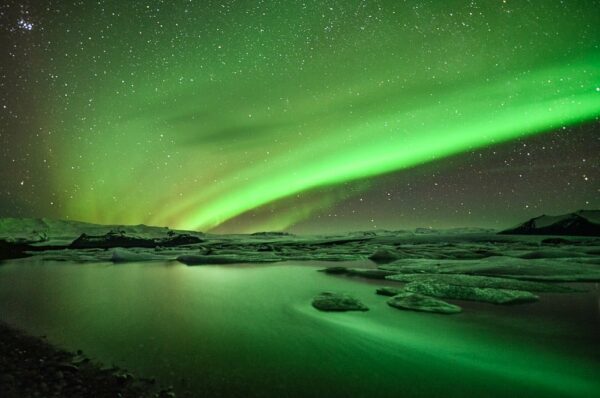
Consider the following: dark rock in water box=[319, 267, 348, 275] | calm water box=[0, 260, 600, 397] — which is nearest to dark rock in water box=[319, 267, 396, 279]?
dark rock in water box=[319, 267, 348, 275]

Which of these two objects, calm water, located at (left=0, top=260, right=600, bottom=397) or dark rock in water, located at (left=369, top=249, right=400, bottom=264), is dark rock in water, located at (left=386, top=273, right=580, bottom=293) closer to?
calm water, located at (left=0, top=260, right=600, bottom=397)

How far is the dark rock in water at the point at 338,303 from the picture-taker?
181 inches

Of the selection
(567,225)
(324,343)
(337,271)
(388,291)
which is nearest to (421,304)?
(388,291)

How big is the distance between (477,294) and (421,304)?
1150mm

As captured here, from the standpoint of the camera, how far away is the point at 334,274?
8.55 m

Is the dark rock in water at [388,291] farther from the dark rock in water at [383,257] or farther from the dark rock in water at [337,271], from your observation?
the dark rock in water at [383,257]

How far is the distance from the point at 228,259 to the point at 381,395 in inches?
442

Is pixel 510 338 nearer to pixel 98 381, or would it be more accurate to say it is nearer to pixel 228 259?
pixel 98 381

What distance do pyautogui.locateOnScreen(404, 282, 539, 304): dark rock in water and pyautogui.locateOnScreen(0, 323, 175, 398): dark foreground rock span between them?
177 inches

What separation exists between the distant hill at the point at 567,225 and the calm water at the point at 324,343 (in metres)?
22.3

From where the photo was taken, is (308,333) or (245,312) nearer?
(308,333)

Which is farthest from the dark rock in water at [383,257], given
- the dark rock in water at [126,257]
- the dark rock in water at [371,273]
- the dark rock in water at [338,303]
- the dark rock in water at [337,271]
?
the dark rock in water at [126,257]

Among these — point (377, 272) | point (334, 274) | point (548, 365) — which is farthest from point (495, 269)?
point (548, 365)

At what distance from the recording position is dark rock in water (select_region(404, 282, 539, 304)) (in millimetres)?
4887
